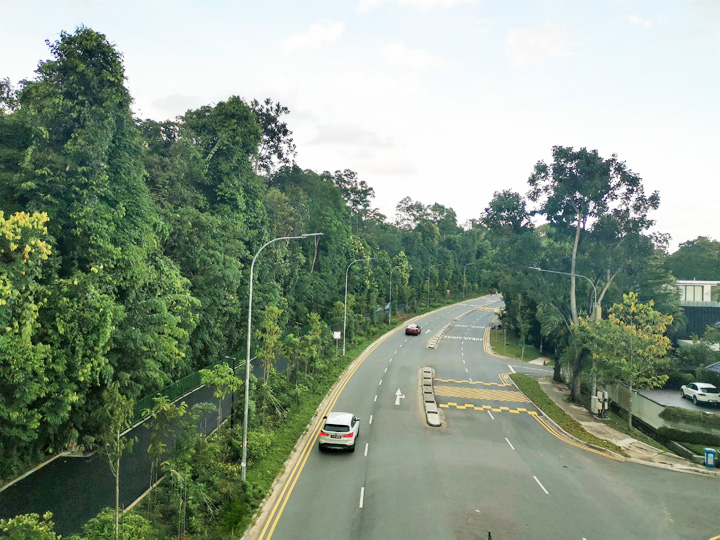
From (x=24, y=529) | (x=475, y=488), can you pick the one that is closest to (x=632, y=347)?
(x=475, y=488)

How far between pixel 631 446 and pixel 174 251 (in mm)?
28964

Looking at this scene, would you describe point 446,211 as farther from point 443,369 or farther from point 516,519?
point 516,519

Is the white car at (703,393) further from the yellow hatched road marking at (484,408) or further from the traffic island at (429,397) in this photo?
the traffic island at (429,397)

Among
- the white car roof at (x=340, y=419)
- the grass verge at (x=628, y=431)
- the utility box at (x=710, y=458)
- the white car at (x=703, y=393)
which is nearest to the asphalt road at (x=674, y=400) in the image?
the white car at (x=703, y=393)

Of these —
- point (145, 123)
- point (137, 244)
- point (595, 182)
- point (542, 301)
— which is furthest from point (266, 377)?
point (145, 123)

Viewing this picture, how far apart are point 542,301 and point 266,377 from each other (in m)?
22.0

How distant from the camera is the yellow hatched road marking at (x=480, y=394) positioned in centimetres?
3266

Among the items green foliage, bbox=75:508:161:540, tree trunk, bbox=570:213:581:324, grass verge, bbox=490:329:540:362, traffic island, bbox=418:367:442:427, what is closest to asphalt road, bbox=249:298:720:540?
traffic island, bbox=418:367:442:427

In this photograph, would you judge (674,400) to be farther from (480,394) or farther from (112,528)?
(112,528)

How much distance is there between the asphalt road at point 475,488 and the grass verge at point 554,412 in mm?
1069

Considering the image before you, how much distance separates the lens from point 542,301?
36.0 m

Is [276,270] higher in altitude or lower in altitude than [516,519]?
higher

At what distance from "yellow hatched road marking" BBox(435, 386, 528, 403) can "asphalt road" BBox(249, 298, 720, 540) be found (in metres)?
2.75

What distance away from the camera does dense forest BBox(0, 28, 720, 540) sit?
697 inches
